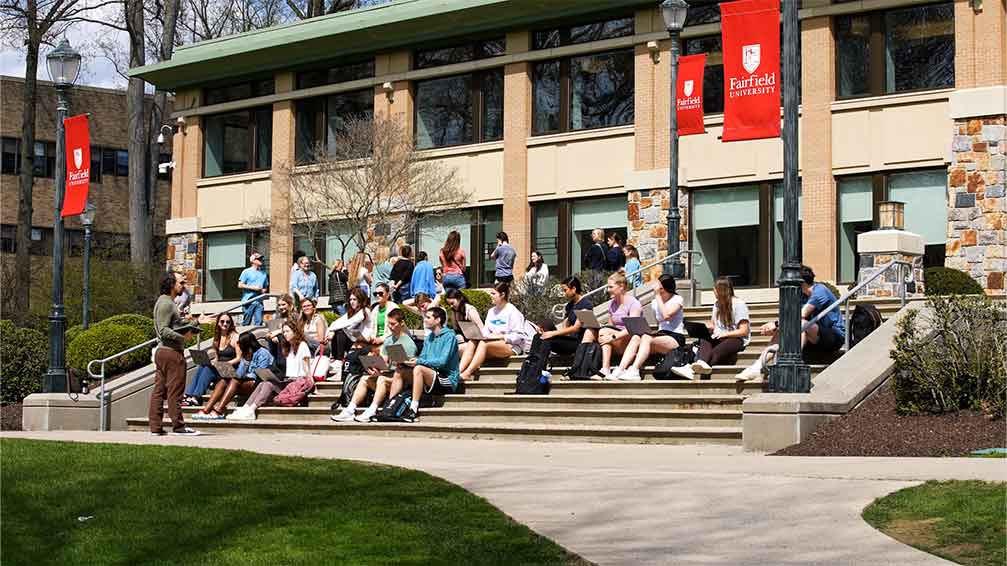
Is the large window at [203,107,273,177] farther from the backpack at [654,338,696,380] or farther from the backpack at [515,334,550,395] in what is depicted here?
the backpack at [654,338,696,380]

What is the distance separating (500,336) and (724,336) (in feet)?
12.8

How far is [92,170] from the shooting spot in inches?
2464

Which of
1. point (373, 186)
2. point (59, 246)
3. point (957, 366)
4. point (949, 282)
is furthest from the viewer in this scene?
point (373, 186)

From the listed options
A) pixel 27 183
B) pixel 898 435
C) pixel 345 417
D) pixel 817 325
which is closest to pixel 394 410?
pixel 345 417

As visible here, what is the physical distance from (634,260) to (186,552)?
61.6ft

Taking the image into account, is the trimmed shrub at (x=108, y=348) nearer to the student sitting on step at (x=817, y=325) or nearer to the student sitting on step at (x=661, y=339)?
the student sitting on step at (x=661, y=339)

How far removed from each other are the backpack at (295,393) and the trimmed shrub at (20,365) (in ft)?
23.6

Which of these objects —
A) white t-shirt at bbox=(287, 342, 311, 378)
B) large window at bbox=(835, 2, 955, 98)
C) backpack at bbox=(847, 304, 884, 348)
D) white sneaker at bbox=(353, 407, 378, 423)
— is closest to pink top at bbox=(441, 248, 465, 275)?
white t-shirt at bbox=(287, 342, 311, 378)

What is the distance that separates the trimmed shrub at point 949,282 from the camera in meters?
26.4

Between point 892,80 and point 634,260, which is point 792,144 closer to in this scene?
point 634,260

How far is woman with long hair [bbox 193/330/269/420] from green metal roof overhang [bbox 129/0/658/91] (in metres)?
13.4

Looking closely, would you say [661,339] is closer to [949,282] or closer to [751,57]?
[751,57]

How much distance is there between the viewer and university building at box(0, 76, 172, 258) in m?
61.3

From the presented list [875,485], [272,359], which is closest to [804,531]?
[875,485]
